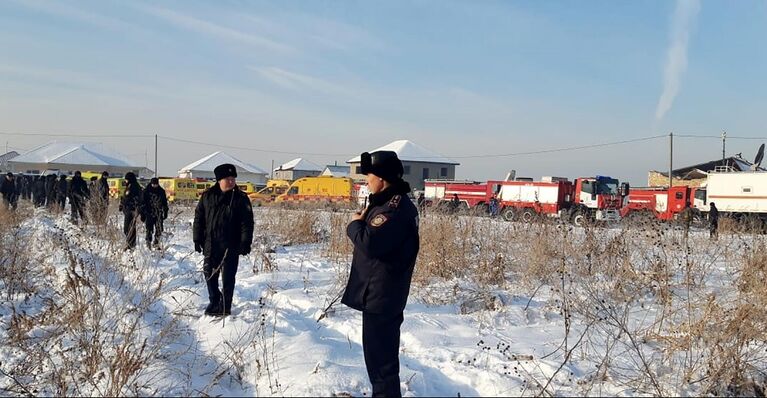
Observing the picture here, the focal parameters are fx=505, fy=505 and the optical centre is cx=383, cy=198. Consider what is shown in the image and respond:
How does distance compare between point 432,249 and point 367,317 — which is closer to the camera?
point 367,317

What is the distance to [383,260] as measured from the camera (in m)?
2.85

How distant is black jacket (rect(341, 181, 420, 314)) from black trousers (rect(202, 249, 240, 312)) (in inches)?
101

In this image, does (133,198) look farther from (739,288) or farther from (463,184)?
(463,184)

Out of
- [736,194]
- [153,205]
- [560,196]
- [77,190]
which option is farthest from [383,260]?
[736,194]

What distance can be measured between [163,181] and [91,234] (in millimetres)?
23291

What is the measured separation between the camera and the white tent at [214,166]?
2734 inches

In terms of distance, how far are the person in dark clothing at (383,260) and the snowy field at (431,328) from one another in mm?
342

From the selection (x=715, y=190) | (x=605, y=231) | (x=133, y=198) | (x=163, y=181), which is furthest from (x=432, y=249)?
(x=163, y=181)

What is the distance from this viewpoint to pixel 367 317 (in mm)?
3000

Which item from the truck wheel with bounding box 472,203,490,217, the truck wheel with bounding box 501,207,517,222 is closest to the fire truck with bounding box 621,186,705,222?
the truck wheel with bounding box 501,207,517,222

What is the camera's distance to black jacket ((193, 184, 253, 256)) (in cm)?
520

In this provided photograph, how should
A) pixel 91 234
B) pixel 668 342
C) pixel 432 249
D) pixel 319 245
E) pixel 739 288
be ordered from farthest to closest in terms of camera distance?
pixel 319 245
pixel 91 234
pixel 432 249
pixel 739 288
pixel 668 342

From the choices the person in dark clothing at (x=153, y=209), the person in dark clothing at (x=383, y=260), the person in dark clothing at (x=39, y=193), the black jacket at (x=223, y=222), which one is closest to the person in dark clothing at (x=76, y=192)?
the person in dark clothing at (x=153, y=209)

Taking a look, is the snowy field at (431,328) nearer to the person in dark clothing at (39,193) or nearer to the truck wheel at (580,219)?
the truck wheel at (580,219)
